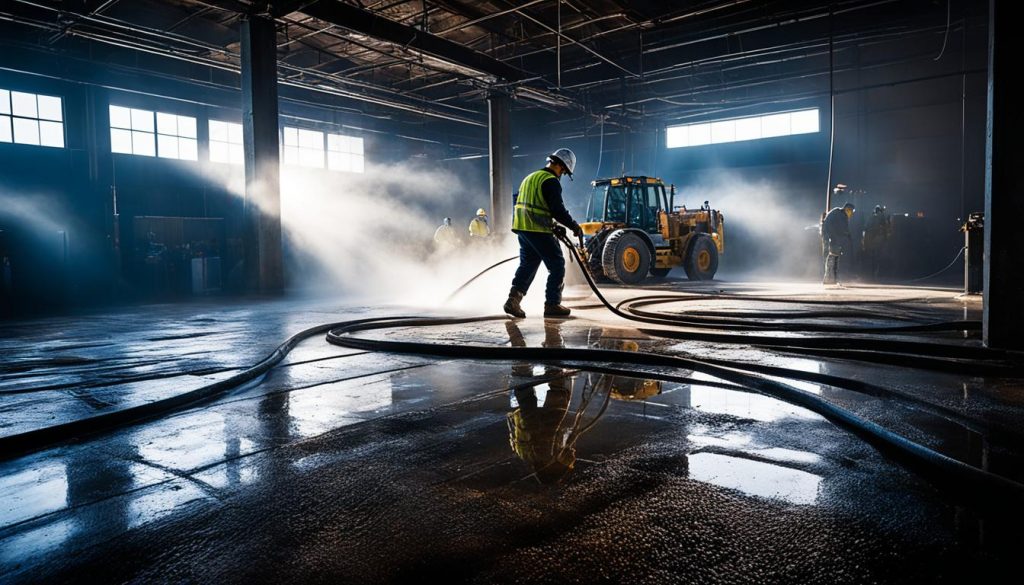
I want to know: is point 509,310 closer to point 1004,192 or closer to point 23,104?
point 1004,192

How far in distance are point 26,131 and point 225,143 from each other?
4994 mm

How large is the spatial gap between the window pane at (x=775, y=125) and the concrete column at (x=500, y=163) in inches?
363

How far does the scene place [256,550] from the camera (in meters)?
1.60

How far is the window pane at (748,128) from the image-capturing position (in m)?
20.8

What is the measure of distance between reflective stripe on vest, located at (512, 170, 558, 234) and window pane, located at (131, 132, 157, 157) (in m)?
14.2

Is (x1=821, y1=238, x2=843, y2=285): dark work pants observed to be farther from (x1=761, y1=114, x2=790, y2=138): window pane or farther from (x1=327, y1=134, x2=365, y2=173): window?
(x1=327, y1=134, x2=365, y2=173): window

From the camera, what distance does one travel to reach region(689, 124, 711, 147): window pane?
22000 millimetres

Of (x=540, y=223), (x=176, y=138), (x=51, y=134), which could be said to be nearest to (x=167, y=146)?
(x=176, y=138)

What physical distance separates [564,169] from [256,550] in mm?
6404

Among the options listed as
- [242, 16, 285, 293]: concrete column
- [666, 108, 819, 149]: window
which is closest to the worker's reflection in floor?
[242, 16, 285, 293]: concrete column

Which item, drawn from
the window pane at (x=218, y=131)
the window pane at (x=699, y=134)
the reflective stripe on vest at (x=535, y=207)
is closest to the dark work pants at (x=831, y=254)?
the reflective stripe on vest at (x=535, y=207)

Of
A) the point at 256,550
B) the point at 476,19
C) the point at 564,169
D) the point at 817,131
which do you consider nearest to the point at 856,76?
the point at 817,131

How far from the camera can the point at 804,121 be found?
64.9ft

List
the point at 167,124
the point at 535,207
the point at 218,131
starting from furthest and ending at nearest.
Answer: the point at 218,131 → the point at 167,124 → the point at 535,207
